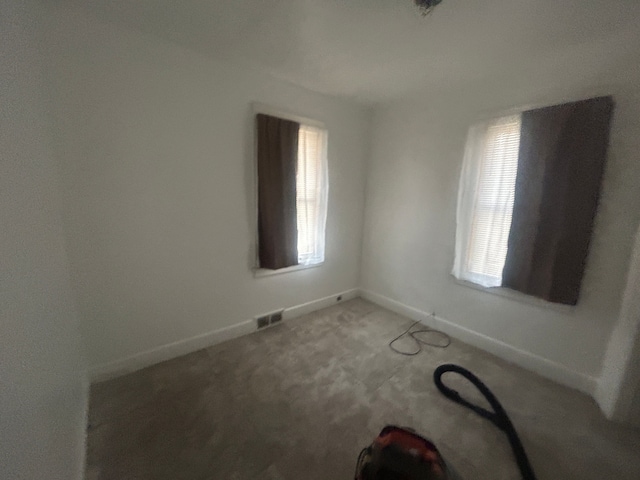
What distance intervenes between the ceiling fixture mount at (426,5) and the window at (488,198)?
1.22 metres

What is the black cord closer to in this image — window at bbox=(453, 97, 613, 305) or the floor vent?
window at bbox=(453, 97, 613, 305)

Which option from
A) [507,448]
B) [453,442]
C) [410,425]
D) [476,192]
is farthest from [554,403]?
[476,192]

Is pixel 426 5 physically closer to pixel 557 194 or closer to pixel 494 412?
pixel 557 194

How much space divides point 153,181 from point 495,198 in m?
2.82

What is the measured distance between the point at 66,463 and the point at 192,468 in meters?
0.55

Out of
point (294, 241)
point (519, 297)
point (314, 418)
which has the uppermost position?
point (294, 241)

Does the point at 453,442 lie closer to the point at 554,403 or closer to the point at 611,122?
the point at 554,403

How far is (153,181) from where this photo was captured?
191 cm

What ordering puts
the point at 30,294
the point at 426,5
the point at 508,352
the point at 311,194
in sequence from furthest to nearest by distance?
1. the point at 311,194
2. the point at 508,352
3. the point at 426,5
4. the point at 30,294

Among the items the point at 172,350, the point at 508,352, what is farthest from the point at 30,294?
the point at 508,352

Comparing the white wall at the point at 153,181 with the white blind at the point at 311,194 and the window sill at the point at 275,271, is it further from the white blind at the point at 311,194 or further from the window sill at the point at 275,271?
the white blind at the point at 311,194

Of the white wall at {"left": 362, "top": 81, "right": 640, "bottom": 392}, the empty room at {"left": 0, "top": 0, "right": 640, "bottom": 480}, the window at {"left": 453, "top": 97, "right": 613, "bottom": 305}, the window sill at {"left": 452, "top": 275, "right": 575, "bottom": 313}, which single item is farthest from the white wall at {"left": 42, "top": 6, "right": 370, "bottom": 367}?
the window sill at {"left": 452, "top": 275, "right": 575, "bottom": 313}

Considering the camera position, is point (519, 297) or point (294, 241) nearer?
point (519, 297)

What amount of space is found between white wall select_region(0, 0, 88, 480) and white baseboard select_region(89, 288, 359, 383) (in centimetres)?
48
